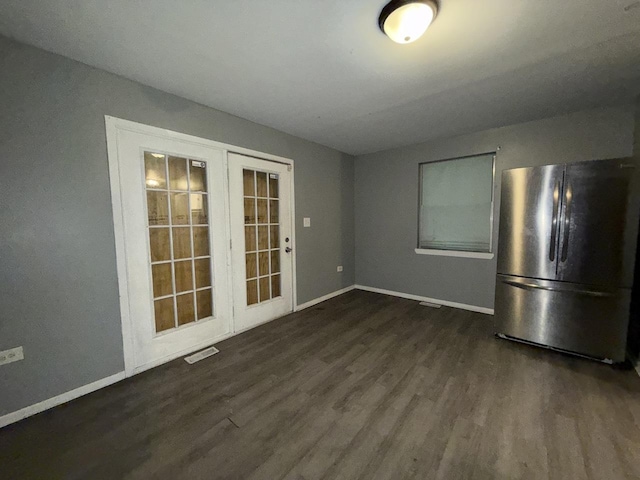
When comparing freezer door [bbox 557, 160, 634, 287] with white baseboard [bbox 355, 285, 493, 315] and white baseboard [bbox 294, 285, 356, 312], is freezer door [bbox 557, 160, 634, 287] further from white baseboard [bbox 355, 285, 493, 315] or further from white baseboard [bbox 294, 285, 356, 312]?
white baseboard [bbox 294, 285, 356, 312]

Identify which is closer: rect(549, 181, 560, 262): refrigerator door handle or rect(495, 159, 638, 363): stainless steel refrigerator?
rect(495, 159, 638, 363): stainless steel refrigerator

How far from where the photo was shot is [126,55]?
1852 millimetres

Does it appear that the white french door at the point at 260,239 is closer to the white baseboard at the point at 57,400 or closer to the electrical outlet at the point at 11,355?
the white baseboard at the point at 57,400

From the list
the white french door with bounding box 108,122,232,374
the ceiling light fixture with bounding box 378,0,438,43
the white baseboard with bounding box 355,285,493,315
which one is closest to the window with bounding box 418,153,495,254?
the white baseboard with bounding box 355,285,493,315

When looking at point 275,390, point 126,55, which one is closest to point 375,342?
point 275,390

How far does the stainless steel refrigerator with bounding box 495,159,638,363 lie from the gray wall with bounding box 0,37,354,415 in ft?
12.1

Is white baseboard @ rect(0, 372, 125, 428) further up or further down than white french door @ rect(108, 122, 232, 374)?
further down

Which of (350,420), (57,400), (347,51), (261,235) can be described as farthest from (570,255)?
(57,400)

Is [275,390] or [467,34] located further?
[275,390]

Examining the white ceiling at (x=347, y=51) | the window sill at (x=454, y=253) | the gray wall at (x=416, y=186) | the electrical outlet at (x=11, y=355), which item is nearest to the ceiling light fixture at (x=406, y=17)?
the white ceiling at (x=347, y=51)

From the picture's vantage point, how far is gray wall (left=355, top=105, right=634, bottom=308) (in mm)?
2889

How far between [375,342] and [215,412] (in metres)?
1.69

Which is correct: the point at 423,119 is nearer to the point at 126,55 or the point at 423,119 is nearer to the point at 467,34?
the point at 467,34

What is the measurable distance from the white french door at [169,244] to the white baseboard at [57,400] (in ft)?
0.50
